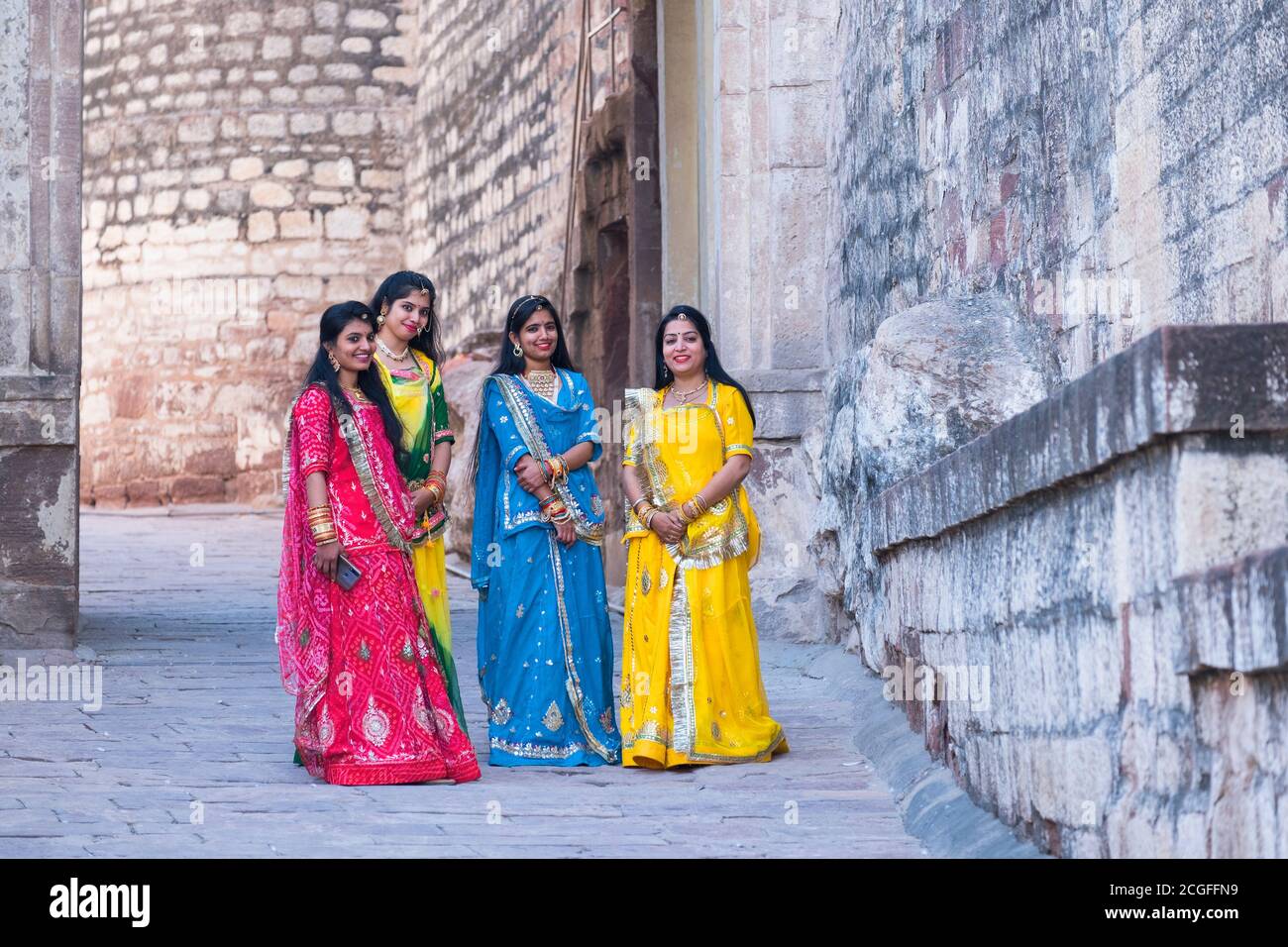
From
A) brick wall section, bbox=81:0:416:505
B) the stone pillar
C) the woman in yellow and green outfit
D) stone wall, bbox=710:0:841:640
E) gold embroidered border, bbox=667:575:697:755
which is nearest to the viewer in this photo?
gold embroidered border, bbox=667:575:697:755

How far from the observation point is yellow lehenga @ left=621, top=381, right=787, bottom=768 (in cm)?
516

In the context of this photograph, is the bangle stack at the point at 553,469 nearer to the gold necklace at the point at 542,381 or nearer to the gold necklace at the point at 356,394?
the gold necklace at the point at 542,381

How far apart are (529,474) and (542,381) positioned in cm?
31

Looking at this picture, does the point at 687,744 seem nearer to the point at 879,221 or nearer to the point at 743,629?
the point at 743,629

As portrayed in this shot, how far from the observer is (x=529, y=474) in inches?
213

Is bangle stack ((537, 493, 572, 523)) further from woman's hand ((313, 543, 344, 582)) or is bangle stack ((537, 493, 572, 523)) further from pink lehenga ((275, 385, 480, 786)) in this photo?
woman's hand ((313, 543, 344, 582))

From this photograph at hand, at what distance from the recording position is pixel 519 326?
553 centimetres

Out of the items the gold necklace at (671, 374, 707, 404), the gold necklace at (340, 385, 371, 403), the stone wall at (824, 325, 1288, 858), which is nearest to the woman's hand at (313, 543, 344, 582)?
the gold necklace at (340, 385, 371, 403)

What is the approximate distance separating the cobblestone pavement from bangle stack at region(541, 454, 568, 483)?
885 mm

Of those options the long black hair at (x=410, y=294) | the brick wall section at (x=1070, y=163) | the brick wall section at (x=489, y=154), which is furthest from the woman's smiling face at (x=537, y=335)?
the brick wall section at (x=489, y=154)

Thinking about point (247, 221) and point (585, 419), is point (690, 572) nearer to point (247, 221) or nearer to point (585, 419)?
point (585, 419)

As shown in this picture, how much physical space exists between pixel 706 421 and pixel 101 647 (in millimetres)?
3241

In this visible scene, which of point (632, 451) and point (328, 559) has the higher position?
point (632, 451)

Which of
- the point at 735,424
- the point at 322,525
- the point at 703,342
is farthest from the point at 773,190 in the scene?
the point at 322,525
